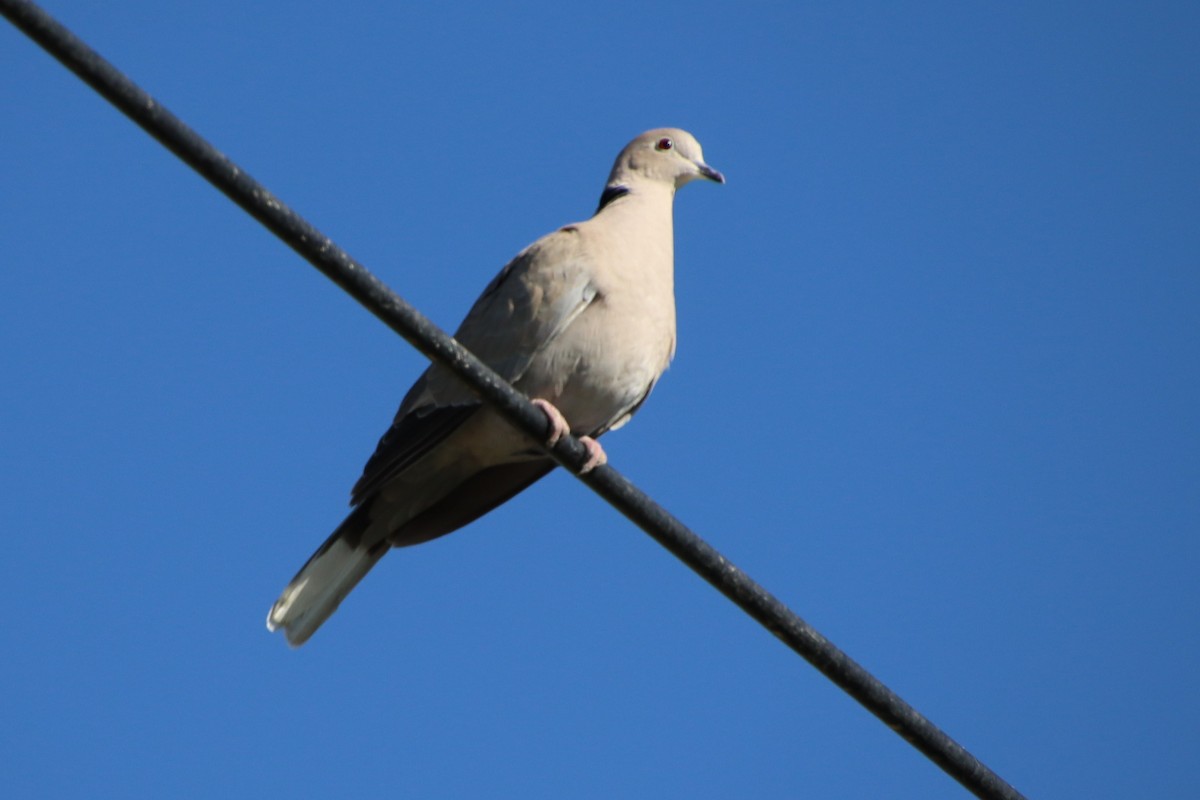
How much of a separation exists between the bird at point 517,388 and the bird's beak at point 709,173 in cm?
45

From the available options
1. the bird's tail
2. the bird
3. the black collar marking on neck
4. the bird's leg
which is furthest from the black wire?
the black collar marking on neck

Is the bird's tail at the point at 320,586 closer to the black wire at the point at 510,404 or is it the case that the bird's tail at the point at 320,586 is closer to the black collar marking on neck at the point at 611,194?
the black collar marking on neck at the point at 611,194

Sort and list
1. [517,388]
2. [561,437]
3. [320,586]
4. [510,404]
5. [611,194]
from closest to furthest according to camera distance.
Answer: [510,404], [561,437], [517,388], [320,586], [611,194]

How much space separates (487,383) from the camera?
3121mm

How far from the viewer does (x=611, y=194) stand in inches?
225

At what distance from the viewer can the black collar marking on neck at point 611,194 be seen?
5.65m

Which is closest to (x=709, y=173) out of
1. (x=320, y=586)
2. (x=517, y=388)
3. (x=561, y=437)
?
(x=517, y=388)

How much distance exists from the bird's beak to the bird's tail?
177 centimetres

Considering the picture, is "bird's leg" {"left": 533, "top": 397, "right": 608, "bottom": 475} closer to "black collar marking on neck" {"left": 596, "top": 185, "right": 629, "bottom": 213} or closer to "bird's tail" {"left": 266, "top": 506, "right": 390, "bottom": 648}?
"bird's tail" {"left": 266, "top": 506, "right": 390, "bottom": 648}

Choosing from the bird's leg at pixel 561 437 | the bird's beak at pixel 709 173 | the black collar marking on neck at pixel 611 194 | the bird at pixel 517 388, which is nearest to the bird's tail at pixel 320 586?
the bird at pixel 517 388

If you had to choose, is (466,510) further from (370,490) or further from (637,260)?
(637,260)

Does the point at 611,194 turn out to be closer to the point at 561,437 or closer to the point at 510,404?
the point at 561,437

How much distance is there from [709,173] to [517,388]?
1.42 m

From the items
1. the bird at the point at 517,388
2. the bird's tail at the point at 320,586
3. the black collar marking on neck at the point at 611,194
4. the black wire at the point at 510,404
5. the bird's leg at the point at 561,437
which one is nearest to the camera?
the black wire at the point at 510,404
